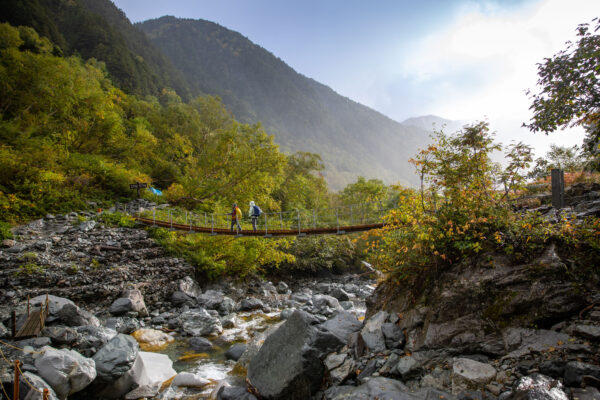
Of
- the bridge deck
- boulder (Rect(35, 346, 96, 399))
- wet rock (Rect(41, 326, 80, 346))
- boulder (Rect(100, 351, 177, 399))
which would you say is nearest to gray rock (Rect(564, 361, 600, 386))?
the bridge deck

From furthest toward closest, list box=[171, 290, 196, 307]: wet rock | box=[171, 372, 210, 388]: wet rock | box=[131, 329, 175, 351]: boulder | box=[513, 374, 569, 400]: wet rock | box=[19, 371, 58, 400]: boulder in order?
box=[171, 290, 196, 307]: wet rock → box=[131, 329, 175, 351]: boulder → box=[171, 372, 210, 388]: wet rock → box=[19, 371, 58, 400]: boulder → box=[513, 374, 569, 400]: wet rock

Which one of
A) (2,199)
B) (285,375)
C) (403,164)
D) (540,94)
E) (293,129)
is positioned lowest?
(285,375)

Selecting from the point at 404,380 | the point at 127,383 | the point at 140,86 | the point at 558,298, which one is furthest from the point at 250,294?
the point at 140,86

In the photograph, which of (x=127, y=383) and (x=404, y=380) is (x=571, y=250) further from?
(x=127, y=383)

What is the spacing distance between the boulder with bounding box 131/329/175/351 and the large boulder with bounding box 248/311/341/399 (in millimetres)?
3729

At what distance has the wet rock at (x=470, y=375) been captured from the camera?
3.07 m

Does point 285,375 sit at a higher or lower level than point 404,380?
lower

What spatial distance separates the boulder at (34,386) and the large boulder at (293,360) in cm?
282

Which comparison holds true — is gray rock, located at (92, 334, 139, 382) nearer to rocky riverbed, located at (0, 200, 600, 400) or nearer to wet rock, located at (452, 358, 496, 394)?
rocky riverbed, located at (0, 200, 600, 400)

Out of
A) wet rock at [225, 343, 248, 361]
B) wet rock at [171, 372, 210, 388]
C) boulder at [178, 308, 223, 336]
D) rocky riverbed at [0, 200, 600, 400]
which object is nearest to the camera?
rocky riverbed at [0, 200, 600, 400]

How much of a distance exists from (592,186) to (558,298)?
5508 millimetres

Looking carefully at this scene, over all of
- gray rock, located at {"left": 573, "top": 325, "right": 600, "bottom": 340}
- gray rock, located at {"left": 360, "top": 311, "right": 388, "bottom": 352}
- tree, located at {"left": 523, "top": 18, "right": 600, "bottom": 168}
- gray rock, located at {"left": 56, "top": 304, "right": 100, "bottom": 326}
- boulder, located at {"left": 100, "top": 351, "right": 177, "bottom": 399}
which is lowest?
boulder, located at {"left": 100, "top": 351, "right": 177, "bottom": 399}

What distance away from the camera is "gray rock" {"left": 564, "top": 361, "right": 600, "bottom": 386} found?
2.53 m

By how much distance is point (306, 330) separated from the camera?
4582 mm
